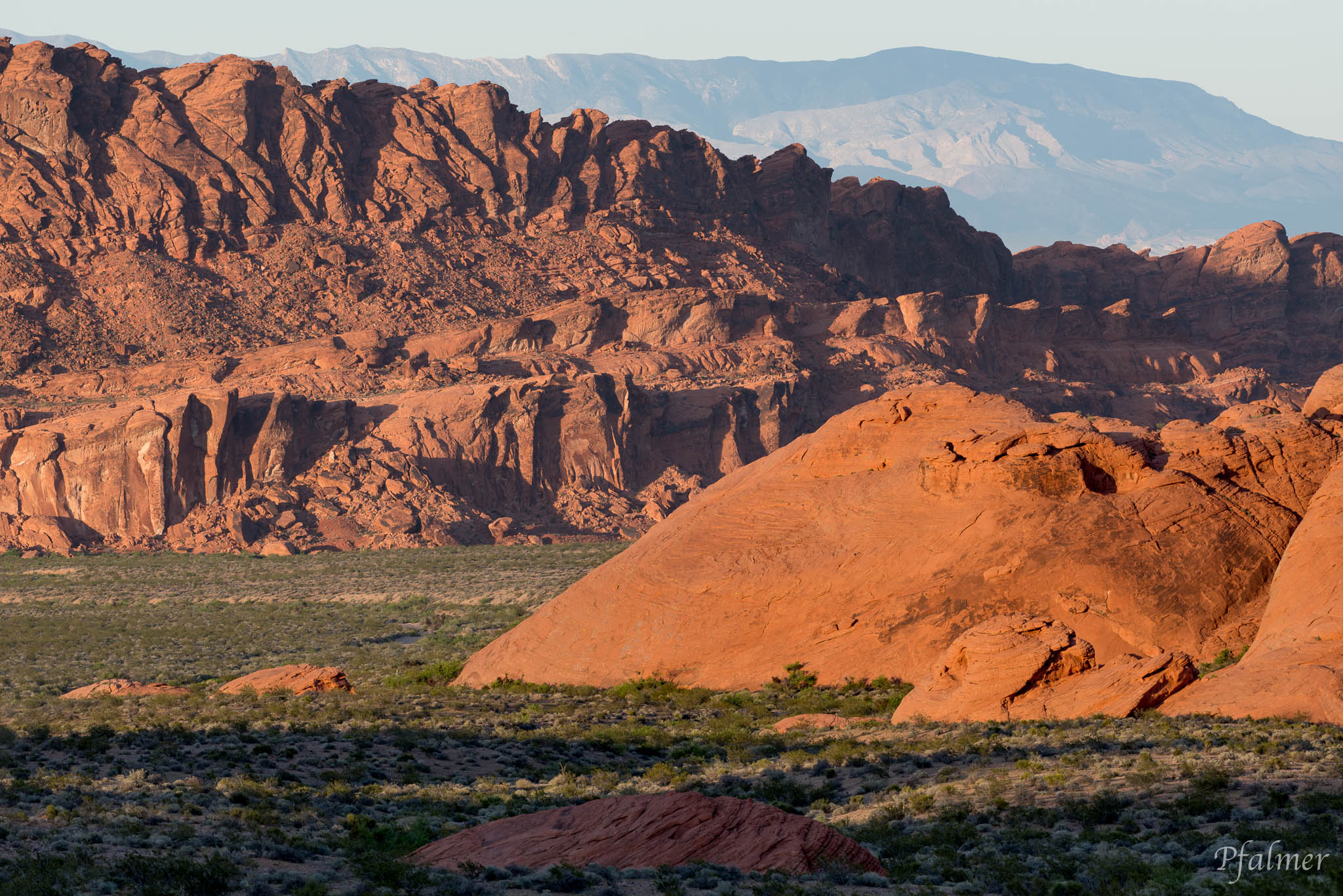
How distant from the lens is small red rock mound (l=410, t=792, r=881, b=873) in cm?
1460

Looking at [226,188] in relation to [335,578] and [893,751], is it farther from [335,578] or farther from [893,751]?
[893,751]

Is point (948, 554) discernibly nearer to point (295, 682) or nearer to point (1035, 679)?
point (1035, 679)

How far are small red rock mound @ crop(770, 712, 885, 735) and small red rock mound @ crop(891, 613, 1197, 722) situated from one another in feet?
2.78

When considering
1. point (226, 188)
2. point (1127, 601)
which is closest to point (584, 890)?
point (1127, 601)

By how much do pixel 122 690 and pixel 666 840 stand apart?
69.6 feet

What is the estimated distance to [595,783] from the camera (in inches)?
836

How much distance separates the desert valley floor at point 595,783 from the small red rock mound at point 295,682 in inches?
47.0

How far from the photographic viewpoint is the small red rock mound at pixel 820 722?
83.4 ft

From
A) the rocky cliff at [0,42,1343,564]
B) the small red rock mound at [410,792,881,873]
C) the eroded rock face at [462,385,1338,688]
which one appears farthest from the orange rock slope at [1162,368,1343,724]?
the rocky cliff at [0,42,1343,564]

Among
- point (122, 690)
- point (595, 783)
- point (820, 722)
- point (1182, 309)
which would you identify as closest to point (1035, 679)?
point (820, 722)

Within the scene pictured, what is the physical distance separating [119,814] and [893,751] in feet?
41.2

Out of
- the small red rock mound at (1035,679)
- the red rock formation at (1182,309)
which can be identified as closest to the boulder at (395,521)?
the small red rock mound at (1035,679)

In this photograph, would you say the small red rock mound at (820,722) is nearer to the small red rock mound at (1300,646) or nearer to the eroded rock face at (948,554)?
the eroded rock face at (948,554)

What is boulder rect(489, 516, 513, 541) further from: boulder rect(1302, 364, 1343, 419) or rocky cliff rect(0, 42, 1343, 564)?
boulder rect(1302, 364, 1343, 419)
